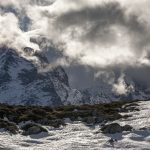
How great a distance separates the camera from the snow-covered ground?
36.9 m

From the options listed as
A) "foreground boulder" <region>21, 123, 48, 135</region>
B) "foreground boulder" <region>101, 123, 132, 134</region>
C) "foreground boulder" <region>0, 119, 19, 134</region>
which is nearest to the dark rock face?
"foreground boulder" <region>101, 123, 132, 134</region>

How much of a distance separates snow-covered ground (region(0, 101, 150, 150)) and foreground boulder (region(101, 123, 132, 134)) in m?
0.56

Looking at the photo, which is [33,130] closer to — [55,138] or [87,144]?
[55,138]

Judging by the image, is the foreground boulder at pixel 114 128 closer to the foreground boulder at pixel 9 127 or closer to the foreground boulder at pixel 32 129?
the foreground boulder at pixel 32 129

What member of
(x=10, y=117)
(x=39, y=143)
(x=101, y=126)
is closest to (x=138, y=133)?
(x=101, y=126)

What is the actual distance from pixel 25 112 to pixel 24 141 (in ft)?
47.5

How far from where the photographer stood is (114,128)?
1657 inches

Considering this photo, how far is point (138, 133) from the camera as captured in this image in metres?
40.8

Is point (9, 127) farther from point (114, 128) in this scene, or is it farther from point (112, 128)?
point (114, 128)

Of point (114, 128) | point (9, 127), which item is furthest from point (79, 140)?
point (9, 127)

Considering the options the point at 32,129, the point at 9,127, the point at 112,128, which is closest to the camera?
the point at 112,128

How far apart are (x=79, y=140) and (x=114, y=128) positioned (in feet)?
14.2

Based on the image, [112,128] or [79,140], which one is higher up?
[112,128]

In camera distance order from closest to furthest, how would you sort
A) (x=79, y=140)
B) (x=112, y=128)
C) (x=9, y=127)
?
(x=79, y=140) < (x=112, y=128) < (x=9, y=127)
